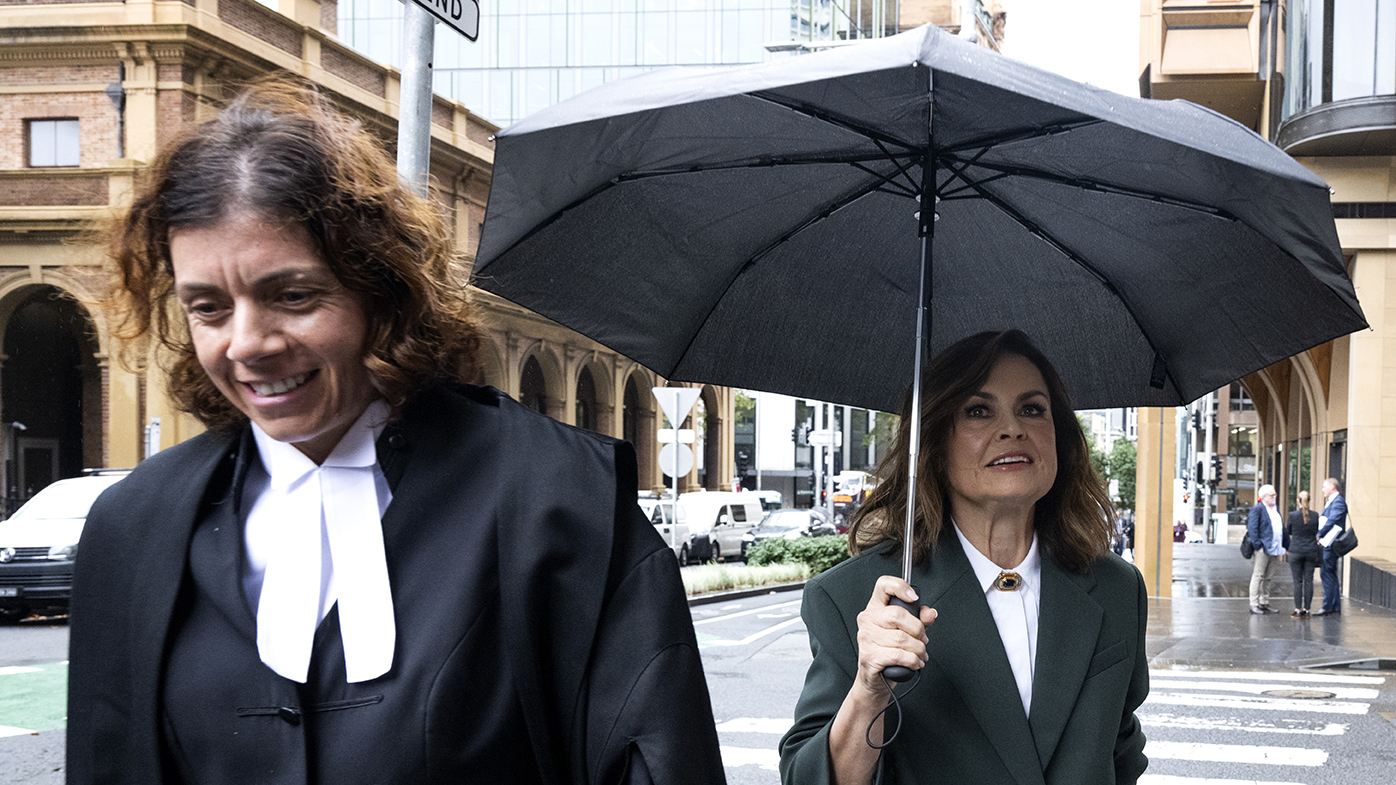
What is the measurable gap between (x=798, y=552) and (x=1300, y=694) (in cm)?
1657

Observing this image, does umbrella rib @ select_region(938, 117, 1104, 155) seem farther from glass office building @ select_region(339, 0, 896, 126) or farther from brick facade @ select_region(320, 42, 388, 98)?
glass office building @ select_region(339, 0, 896, 126)

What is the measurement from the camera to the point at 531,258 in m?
3.19

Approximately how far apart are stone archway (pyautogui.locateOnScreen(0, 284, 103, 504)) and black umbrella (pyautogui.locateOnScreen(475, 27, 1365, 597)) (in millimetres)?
31082

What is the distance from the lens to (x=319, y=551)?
171 centimetres

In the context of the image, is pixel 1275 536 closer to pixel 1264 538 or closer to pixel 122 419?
pixel 1264 538

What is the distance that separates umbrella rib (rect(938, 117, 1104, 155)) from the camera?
8.31ft

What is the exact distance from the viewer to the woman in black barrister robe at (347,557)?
1605mm

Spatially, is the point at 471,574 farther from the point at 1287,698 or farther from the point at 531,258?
the point at 1287,698

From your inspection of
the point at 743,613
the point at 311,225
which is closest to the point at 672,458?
the point at 743,613

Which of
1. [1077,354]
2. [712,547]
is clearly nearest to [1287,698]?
[1077,354]

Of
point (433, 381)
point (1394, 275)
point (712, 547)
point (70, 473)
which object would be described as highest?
point (1394, 275)

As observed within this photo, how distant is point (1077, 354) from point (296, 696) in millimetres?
2583

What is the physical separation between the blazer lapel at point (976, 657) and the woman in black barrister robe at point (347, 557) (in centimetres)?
106

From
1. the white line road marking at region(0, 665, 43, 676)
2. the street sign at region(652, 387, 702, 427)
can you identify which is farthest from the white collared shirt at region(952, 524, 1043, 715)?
the street sign at region(652, 387, 702, 427)
